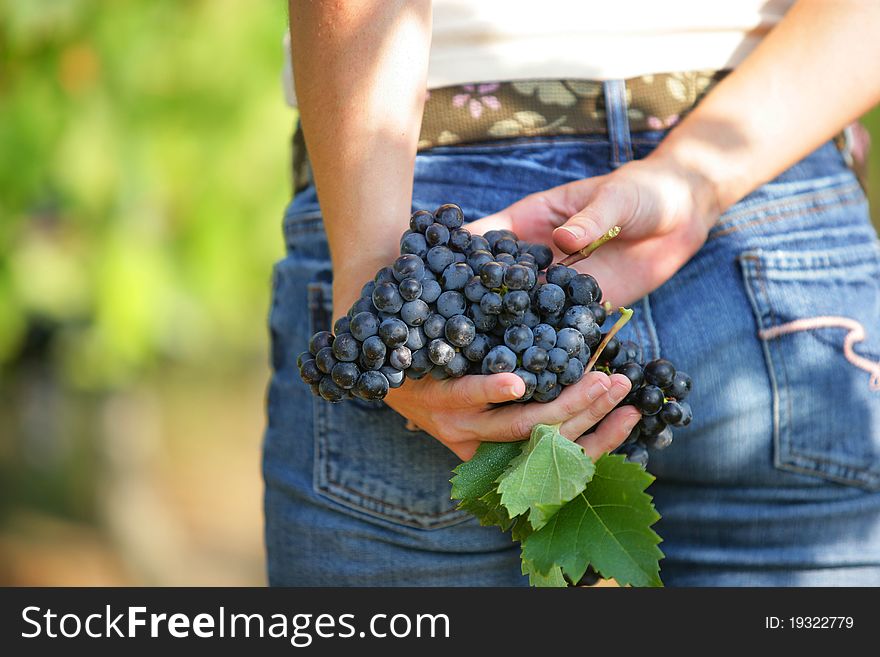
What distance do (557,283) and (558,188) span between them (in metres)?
0.19

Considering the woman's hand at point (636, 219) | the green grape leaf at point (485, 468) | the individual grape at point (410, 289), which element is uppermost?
the woman's hand at point (636, 219)

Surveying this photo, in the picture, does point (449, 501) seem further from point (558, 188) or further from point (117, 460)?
point (117, 460)

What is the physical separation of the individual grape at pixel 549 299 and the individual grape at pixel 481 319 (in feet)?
0.19

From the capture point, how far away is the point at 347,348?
3.76 ft

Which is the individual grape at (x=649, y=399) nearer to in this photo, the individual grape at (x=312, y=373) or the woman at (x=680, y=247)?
the woman at (x=680, y=247)

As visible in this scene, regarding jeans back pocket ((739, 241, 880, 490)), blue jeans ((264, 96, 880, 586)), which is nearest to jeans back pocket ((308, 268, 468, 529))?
blue jeans ((264, 96, 880, 586))

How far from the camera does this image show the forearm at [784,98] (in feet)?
4.43

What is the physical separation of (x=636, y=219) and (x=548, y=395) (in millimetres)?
286

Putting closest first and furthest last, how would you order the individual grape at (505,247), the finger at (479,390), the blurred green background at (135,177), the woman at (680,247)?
the finger at (479,390), the individual grape at (505,247), the woman at (680,247), the blurred green background at (135,177)

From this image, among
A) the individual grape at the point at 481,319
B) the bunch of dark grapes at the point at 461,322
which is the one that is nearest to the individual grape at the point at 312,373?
the bunch of dark grapes at the point at 461,322

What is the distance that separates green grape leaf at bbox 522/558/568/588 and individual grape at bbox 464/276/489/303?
352 millimetres

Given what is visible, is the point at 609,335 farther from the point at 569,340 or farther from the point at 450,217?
the point at 450,217

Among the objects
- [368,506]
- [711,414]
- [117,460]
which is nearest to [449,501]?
[368,506]

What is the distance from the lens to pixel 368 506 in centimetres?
146
